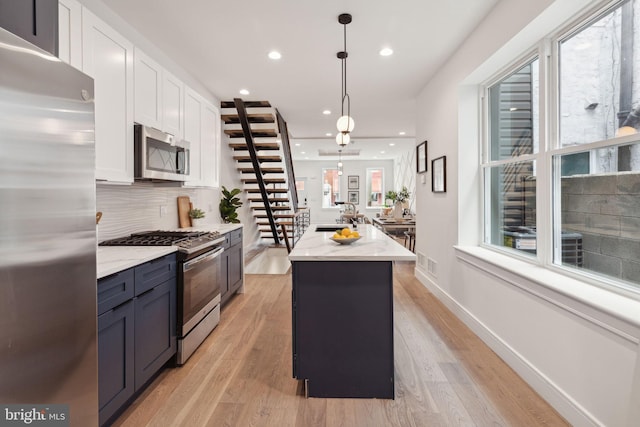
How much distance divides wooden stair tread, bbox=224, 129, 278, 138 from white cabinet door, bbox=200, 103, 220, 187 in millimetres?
1497

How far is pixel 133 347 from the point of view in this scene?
73.8 inches

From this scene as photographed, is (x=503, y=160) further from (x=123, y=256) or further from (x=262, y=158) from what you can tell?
(x=262, y=158)

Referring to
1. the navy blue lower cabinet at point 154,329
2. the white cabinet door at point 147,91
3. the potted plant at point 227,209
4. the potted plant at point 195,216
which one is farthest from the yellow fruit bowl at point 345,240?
the potted plant at point 227,209

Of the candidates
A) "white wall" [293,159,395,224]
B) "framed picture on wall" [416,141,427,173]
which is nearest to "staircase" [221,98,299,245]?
"framed picture on wall" [416,141,427,173]

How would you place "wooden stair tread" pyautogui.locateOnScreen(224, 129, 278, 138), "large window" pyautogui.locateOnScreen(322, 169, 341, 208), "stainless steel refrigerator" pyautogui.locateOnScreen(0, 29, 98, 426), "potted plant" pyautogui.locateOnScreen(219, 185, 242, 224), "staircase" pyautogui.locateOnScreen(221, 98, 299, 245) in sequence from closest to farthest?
"stainless steel refrigerator" pyautogui.locateOnScreen(0, 29, 98, 426)
"potted plant" pyautogui.locateOnScreen(219, 185, 242, 224)
"staircase" pyautogui.locateOnScreen(221, 98, 299, 245)
"wooden stair tread" pyautogui.locateOnScreen(224, 129, 278, 138)
"large window" pyautogui.locateOnScreen(322, 169, 341, 208)

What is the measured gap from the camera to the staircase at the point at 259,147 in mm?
5320

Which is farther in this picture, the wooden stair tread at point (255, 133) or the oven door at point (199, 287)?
the wooden stair tread at point (255, 133)

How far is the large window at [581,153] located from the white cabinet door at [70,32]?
10.0 ft

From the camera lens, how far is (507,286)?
2484 mm

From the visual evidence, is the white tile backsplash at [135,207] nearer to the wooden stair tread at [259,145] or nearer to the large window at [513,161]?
the wooden stair tread at [259,145]

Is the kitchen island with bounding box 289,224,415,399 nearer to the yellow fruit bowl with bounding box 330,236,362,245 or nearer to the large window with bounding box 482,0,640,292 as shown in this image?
the yellow fruit bowl with bounding box 330,236,362,245

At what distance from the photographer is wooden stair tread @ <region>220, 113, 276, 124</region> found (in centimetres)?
541

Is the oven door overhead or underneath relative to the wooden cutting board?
underneath

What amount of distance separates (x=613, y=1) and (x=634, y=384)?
202cm
